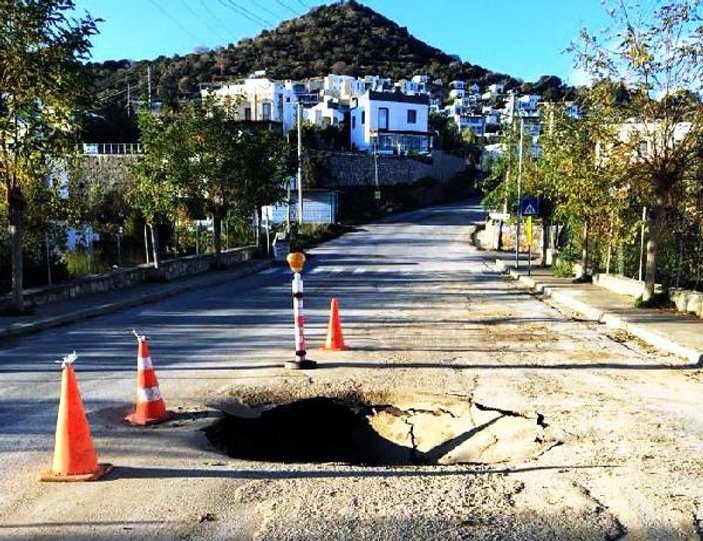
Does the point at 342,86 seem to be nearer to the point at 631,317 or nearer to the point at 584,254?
the point at 584,254

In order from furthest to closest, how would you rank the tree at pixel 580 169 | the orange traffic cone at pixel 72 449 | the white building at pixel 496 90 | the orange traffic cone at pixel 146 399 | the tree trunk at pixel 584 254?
the white building at pixel 496 90
the tree trunk at pixel 584 254
the tree at pixel 580 169
the orange traffic cone at pixel 146 399
the orange traffic cone at pixel 72 449

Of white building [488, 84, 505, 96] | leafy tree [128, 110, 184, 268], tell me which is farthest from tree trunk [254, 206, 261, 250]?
white building [488, 84, 505, 96]

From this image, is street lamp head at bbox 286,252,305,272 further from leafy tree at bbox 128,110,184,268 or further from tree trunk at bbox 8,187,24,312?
leafy tree at bbox 128,110,184,268

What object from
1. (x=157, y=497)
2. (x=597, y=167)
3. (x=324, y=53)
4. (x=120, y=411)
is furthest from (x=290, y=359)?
(x=324, y=53)

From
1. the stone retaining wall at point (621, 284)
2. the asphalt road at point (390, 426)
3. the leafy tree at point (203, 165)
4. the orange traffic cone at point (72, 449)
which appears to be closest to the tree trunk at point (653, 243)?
the stone retaining wall at point (621, 284)

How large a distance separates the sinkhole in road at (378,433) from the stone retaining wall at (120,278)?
901cm

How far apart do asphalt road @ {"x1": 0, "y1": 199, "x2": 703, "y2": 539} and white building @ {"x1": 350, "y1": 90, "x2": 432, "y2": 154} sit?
7589 cm

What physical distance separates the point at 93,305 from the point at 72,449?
11.1 m

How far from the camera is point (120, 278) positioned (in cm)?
1922

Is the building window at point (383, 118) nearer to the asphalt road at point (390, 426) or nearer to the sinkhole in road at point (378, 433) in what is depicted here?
the asphalt road at point (390, 426)

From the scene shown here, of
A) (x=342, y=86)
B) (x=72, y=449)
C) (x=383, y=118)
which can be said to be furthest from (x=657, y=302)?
(x=342, y=86)

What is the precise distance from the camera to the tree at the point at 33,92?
12617 mm

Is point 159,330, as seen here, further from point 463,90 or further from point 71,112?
point 463,90

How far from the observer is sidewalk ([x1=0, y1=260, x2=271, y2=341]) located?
12512mm
